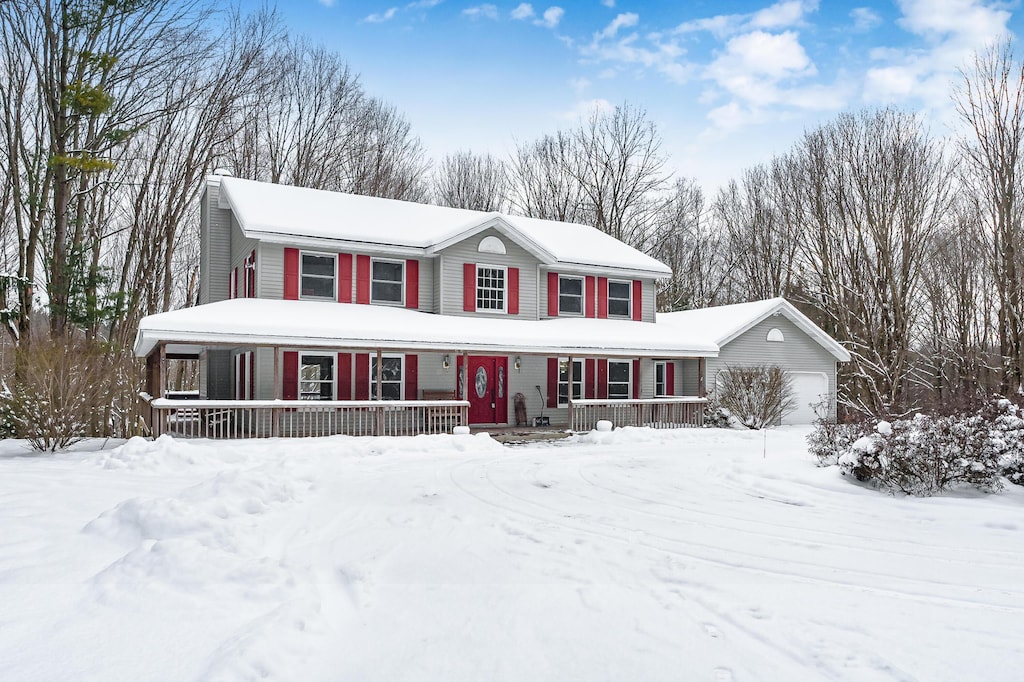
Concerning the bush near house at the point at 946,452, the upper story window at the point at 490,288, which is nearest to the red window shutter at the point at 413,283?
the upper story window at the point at 490,288

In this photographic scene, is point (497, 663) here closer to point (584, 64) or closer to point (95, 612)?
point (95, 612)

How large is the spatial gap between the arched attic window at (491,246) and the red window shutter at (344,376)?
482 centimetres

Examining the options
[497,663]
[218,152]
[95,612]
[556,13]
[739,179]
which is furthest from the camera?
[739,179]

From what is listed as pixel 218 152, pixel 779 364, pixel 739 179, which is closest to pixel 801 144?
pixel 739 179

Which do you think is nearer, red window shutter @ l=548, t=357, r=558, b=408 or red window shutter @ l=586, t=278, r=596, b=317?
red window shutter @ l=548, t=357, r=558, b=408

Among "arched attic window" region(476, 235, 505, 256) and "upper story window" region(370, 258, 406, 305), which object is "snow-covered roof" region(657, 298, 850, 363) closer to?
"arched attic window" region(476, 235, 505, 256)

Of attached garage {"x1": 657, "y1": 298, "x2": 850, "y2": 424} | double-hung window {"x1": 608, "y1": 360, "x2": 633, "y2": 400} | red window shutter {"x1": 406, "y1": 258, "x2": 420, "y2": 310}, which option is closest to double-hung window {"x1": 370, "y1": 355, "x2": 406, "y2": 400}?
red window shutter {"x1": 406, "y1": 258, "x2": 420, "y2": 310}

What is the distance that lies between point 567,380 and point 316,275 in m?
8.08

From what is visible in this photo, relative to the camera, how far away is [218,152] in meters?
26.7

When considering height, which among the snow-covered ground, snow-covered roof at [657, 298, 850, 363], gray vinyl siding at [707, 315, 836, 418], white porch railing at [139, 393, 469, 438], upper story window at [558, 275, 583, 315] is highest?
upper story window at [558, 275, 583, 315]

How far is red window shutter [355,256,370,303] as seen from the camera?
61.3 feet

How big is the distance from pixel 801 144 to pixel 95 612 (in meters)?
32.5

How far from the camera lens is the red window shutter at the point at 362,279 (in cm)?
1869

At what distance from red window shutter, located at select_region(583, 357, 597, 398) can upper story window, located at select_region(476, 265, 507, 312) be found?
134 inches
